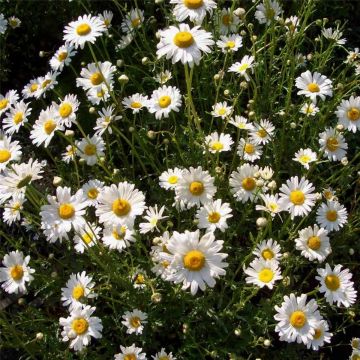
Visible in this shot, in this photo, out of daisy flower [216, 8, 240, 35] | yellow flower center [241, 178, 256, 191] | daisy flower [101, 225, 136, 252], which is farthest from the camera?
daisy flower [216, 8, 240, 35]

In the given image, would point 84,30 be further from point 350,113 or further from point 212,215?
point 350,113

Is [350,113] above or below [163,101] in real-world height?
above

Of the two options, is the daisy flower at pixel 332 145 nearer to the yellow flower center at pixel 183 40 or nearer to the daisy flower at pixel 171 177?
the daisy flower at pixel 171 177

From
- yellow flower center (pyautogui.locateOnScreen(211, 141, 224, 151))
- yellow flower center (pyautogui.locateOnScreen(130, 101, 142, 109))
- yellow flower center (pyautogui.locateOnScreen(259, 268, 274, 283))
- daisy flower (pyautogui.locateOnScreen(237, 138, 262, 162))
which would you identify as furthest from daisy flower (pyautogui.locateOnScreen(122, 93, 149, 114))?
yellow flower center (pyautogui.locateOnScreen(259, 268, 274, 283))

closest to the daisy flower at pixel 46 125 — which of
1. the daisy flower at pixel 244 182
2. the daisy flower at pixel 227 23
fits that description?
the daisy flower at pixel 244 182

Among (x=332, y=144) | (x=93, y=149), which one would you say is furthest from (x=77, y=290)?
(x=332, y=144)

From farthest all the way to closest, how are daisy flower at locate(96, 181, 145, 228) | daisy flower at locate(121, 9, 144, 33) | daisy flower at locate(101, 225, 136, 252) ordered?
daisy flower at locate(121, 9, 144, 33), daisy flower at locate(101, 225, 136, 252), daisy flower at locate(96, 181, 145, 228)

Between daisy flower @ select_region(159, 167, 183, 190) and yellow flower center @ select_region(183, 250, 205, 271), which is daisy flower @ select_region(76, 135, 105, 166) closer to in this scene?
daisy flower @ select_region(159, 167, 183, 190)

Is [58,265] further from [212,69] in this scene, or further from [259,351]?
[212,69]
